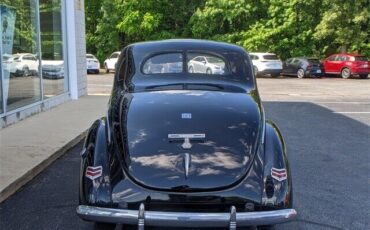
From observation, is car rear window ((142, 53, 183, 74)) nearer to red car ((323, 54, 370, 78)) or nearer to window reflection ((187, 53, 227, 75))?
window reflection ((187, 53, 227, 75))

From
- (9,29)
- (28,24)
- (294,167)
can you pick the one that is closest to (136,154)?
(294,167)

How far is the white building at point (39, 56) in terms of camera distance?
1020 cm

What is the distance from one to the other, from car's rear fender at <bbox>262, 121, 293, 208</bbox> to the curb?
2982 mm

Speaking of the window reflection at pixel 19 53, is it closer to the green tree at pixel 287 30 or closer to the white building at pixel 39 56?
the white building at pixel 39 56

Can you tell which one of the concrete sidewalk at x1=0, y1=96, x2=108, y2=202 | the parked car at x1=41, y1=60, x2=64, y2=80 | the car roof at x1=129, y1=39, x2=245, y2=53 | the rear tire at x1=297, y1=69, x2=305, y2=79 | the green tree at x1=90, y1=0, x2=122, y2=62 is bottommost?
the concrete sidewalk at x1=0, y1=96, x2=108, y2=202

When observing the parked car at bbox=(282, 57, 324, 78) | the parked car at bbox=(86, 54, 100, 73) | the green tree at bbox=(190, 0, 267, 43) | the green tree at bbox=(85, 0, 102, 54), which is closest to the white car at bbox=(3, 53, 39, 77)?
the parked car at bbox=(86, 54, 100, 73)

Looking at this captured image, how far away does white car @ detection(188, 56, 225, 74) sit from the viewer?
5.66m

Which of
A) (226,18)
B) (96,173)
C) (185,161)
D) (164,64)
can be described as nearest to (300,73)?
(226,18)

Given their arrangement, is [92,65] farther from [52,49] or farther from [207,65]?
[207,65]

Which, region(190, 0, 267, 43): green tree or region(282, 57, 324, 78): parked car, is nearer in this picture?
region(282, 57, 324, 78): parked car

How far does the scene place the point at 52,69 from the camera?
1335 centimetres

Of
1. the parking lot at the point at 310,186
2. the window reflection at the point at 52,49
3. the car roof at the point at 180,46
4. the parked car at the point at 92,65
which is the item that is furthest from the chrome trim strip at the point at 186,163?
the parked car at the point at 92,65

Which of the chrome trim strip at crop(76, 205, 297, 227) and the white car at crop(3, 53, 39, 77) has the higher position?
the white car at crop(3, 53, 39, 77)

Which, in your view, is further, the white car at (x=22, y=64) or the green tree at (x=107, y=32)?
the green tree at (x=107, y=32)
